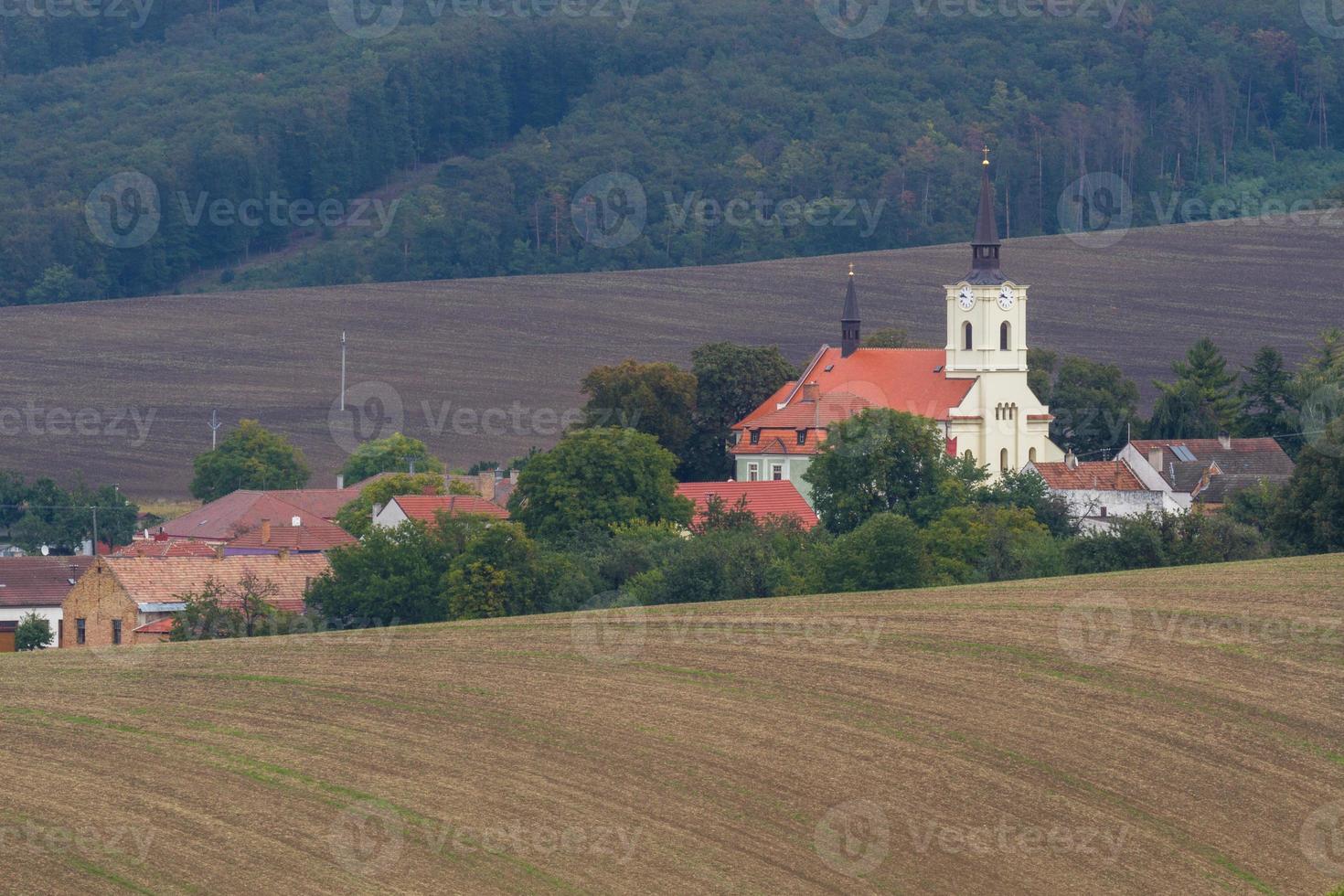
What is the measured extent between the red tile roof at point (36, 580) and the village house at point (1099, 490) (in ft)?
112

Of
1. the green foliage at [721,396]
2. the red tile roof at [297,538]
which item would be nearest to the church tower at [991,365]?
the green foliage at [721,396]

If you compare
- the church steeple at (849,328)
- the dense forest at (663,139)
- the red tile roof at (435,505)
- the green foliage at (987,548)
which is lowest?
the green foliage at (987,548)

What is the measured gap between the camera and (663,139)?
174m

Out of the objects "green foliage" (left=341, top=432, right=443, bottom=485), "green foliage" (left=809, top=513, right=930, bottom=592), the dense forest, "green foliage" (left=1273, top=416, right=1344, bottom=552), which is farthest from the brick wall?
the dense forest

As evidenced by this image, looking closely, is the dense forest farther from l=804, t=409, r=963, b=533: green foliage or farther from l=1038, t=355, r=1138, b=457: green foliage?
l=804, t=409, r=963, b=533: green foliage

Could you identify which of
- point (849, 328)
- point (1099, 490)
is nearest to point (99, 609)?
point (1099, 490)

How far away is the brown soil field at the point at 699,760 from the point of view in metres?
24.6

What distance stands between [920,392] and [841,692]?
59610 mm

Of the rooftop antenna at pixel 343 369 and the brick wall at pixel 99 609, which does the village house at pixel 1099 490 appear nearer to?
the brick wall at pixel 99 609

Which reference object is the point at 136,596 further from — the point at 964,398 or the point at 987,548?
the point at 964,398

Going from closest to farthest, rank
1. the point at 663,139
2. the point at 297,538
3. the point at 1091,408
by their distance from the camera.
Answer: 1. the point at 297,538
2. the point at 1091,408
3. the point at 663,139

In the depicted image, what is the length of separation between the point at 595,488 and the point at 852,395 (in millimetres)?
23956

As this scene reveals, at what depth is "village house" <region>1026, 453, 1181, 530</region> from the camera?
78062 mm

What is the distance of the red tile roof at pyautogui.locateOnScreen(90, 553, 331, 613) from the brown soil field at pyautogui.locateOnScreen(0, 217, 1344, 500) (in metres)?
43.6
